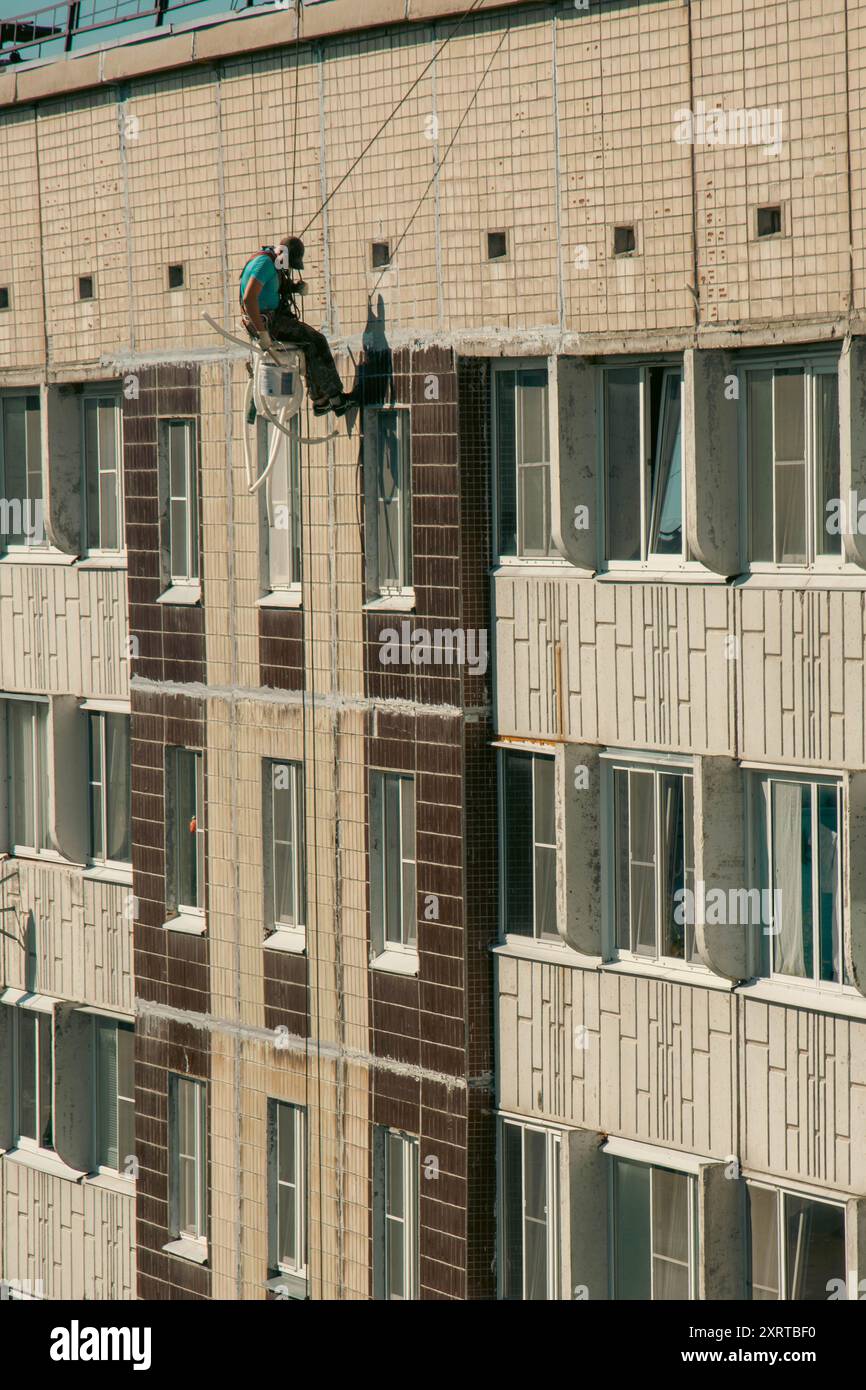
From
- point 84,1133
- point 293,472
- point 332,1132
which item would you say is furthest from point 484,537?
point 84,1133

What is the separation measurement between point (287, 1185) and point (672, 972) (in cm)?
652

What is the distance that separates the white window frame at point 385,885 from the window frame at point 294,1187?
2376 millimetres

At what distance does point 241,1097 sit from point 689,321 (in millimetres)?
10554

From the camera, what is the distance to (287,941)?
26.4 m

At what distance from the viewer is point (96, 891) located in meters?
30.1

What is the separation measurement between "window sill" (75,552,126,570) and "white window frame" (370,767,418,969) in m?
5.83

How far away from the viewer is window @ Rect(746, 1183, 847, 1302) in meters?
21.0

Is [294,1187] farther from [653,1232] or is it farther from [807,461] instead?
[807,461]

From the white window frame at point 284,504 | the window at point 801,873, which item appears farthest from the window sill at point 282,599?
the window at point 801,873

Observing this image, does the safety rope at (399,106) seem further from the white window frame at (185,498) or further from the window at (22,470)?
the window at (22,470)

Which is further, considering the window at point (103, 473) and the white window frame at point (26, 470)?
the white window frame at point (26, 470)

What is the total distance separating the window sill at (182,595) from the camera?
90.1 feet

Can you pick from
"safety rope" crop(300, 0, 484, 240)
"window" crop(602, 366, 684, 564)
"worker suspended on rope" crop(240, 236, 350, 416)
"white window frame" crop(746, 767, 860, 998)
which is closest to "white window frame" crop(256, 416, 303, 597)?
"worker suspended on rope" crop(240, 236, 350, 416)

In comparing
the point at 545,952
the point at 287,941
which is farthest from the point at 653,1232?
the point at 287,941
